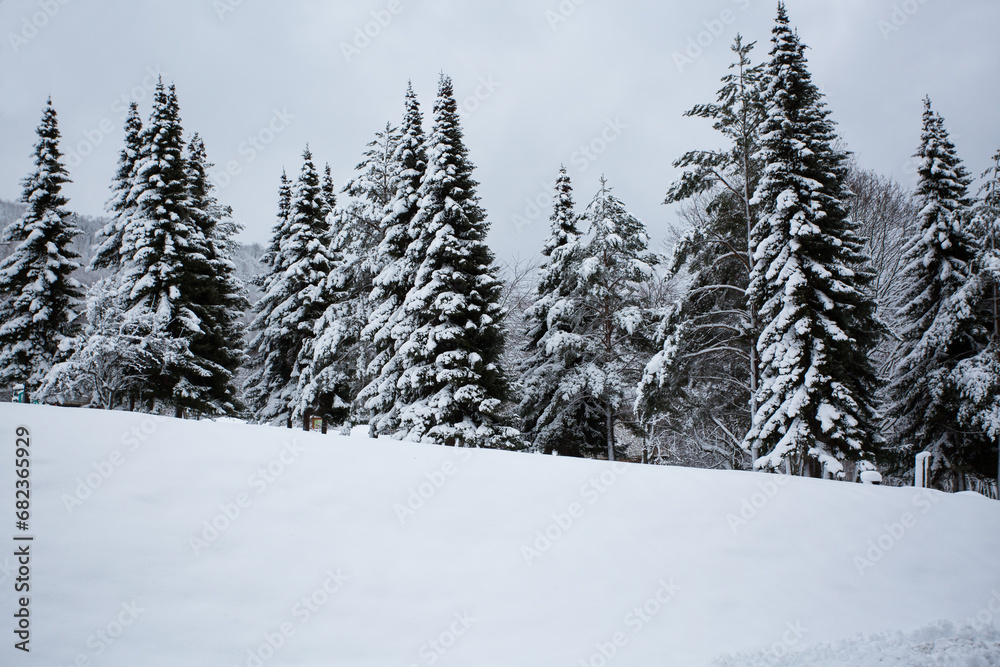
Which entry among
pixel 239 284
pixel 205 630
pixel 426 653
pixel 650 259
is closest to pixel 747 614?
pixel 426 653

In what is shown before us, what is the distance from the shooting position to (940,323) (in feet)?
59.9

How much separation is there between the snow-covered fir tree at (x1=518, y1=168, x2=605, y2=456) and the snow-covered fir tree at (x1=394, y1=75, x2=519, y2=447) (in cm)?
305

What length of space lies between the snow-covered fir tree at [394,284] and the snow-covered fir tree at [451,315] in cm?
48

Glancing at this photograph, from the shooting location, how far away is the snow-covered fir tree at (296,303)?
83.0ft

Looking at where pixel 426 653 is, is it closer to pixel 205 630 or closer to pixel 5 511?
pixel 205 630

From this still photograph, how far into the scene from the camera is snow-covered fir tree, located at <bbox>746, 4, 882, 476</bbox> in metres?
13.4

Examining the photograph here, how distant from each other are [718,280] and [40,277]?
2508cm

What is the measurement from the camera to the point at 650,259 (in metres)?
22.4

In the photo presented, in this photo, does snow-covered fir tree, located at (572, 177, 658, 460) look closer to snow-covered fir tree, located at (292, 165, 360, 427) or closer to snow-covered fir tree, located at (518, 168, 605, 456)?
snow-covered fir tree, located at (518, 168, 605, 456)

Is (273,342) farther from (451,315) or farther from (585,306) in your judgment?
(585,306)

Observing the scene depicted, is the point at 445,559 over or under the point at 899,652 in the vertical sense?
over

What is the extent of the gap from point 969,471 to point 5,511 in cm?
2433

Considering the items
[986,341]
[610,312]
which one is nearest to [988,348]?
[986,341]

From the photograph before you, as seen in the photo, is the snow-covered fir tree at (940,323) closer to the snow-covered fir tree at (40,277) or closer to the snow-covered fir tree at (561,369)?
the snow-covered fir tree at (561,369)
